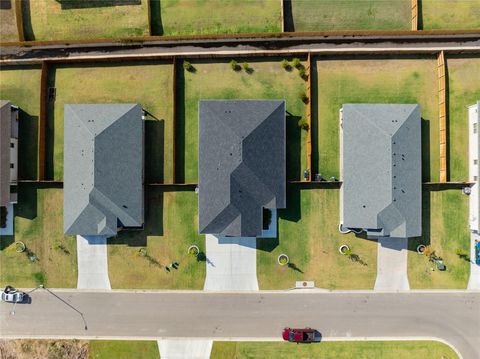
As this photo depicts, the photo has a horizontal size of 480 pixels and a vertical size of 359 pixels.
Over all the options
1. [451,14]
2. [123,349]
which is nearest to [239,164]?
[123,349]

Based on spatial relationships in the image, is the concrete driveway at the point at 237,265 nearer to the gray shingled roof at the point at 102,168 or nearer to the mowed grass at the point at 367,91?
the gray shingled roof at the point at 102,168

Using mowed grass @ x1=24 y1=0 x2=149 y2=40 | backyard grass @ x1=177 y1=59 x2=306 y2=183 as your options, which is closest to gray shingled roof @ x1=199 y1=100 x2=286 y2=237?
backyard grass @ x1=177 y1=59 x2=306 y2=183

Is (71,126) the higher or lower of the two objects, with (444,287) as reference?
higher

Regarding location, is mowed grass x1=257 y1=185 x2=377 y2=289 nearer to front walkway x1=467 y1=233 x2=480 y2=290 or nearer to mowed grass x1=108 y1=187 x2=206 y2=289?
mowed grass x1=108 y1=187 x2=206 y2=289

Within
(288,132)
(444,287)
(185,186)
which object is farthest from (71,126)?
(444,287)

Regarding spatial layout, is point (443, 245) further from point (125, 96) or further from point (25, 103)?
point (25, 103)

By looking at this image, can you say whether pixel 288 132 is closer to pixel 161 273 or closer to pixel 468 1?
pixel 161 273
